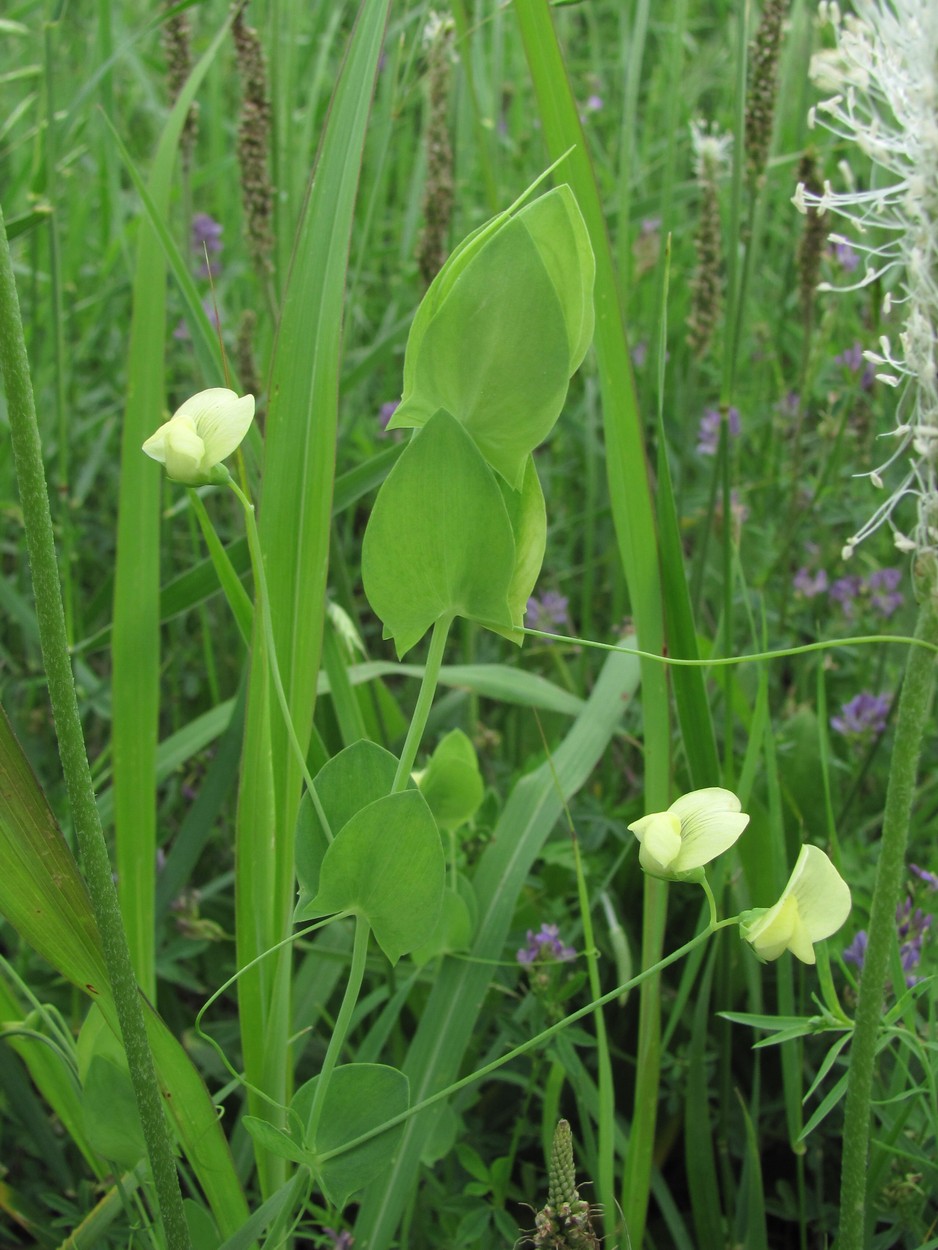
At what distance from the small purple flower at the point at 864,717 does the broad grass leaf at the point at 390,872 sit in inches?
31.1

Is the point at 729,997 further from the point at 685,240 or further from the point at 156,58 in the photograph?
the point at 156,58

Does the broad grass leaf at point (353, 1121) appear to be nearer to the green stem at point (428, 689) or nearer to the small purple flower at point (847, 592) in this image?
the green stem at point (428, 689)

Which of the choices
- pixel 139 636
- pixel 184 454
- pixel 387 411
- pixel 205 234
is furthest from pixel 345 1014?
pixel 205 234

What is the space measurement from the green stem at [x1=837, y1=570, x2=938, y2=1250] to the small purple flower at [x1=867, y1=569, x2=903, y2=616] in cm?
82

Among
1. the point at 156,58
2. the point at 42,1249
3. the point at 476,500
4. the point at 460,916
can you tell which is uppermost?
the point at 156,58

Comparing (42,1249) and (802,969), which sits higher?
(802,969)

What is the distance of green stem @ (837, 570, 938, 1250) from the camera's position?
2.11 feet

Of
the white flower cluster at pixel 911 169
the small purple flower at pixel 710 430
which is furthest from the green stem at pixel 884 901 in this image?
the small purple flower at pixel 710 430

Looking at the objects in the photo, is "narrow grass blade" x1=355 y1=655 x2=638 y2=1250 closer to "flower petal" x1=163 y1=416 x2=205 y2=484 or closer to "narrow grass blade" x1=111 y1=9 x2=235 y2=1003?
"narrow grass blade" x1=111 y1=9 x2=235 y2=1003

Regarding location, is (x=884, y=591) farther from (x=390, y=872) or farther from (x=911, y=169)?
(x=390, y=872)

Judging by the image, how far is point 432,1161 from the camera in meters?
0.87

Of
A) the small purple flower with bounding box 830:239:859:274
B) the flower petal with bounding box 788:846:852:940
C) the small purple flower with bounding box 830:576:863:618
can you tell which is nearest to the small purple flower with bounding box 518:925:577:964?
the flower petal with bounding box 788:846:852:940

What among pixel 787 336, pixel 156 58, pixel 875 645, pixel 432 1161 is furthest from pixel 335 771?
pixel 156 58

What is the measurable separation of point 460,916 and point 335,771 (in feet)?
1.00
